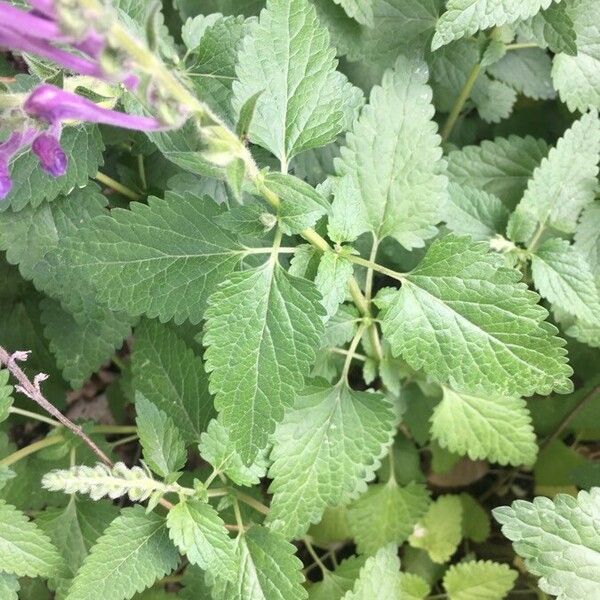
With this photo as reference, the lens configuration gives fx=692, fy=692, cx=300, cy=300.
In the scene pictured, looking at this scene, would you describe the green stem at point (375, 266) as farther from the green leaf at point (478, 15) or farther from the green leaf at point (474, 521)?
the green leaf at point (474, 521)

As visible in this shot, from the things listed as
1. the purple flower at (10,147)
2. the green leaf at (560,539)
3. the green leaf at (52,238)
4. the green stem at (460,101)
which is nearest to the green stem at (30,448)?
the green leaf at (52,238)

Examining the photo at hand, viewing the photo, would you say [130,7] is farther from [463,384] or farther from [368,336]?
[463,384]

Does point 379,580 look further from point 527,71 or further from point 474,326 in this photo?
point 527,71

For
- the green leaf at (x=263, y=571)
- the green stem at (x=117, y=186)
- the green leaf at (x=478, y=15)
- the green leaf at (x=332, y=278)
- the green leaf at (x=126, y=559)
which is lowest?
the green leaf at (x=263, y=571)

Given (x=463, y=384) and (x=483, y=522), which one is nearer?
(x=463, y=384)

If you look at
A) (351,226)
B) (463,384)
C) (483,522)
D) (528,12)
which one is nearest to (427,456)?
(483,522)

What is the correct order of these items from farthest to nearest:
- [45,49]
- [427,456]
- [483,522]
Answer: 1. [427,456]
2. [483,522]
3. [45,49]

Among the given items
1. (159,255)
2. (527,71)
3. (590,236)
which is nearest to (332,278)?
(159,255)
